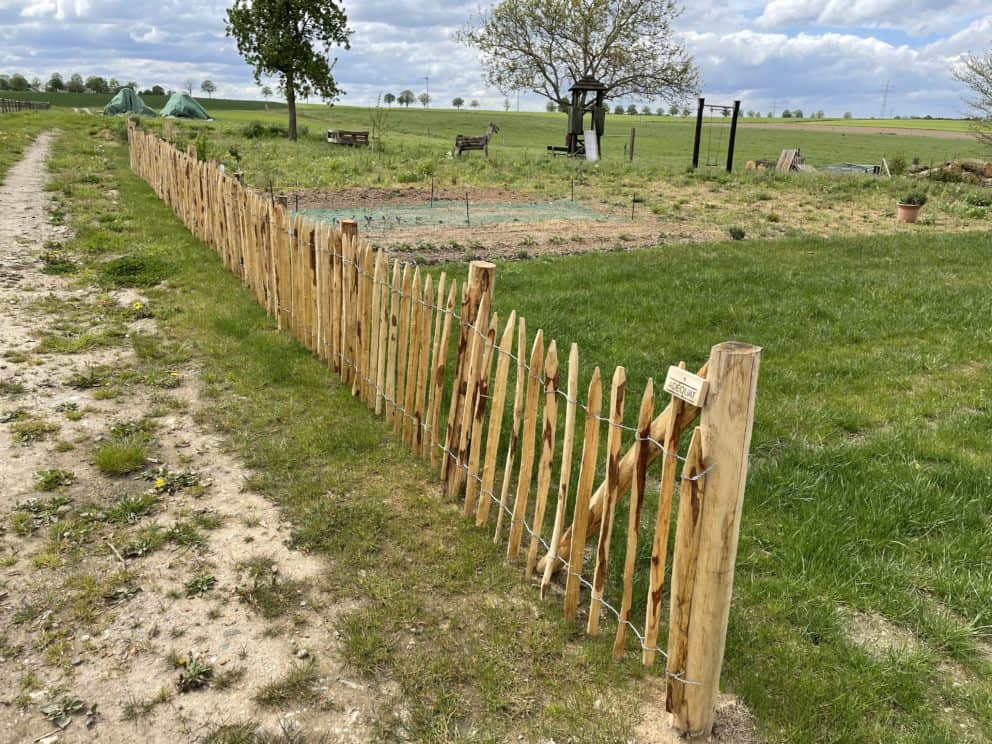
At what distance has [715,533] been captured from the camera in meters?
2.34

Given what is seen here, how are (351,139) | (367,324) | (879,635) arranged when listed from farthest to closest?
(351,139) < (367,324) < (879,635)

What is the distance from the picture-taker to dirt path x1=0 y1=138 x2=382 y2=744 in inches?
99.4

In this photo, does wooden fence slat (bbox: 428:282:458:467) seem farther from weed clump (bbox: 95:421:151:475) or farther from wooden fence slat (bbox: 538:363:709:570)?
weed clump (bbox: 95:421:151:475)

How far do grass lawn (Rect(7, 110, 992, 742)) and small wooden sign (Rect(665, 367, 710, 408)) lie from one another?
118cm

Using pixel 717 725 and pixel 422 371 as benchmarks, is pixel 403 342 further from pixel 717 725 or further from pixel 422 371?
pixel 717 725

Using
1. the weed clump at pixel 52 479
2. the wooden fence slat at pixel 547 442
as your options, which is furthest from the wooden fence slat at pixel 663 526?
the weed clump at pixel 52 479

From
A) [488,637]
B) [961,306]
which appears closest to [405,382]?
[488,637]

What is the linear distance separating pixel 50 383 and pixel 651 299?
17.9 ft

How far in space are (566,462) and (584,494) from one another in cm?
21

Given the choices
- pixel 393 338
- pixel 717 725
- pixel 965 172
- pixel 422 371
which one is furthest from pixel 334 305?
pixel 965 172

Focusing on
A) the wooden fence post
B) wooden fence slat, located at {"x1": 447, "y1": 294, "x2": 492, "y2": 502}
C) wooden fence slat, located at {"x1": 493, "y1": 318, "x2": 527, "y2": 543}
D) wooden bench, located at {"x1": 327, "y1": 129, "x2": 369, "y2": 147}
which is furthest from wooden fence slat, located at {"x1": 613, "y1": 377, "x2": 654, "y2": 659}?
wooden bench, located at {"x1": 327, "y1": 129, "x2": 369, "y2": 147}

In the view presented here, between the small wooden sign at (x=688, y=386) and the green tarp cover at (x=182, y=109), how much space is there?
2118 inches

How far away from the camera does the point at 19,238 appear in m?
9.88

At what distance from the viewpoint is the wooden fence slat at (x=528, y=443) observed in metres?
3.13
